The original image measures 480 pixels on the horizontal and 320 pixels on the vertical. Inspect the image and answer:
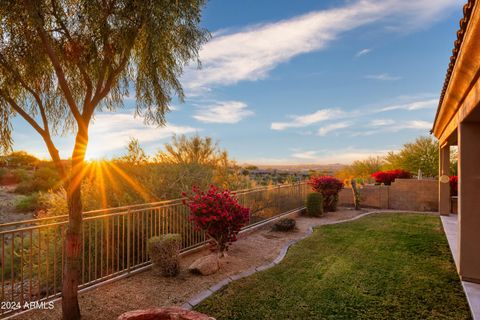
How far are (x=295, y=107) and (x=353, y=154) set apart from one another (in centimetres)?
1042

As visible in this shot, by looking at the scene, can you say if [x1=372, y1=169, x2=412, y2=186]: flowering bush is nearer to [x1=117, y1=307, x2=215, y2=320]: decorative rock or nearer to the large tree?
the large tree

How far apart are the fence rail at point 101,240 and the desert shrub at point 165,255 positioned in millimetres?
427

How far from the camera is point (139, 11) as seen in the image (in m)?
3.50

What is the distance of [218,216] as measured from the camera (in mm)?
5281

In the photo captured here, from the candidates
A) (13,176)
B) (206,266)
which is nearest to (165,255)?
(206,266)

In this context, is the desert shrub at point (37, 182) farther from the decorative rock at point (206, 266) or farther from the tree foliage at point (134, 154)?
the decorative rock at point (206, 266)

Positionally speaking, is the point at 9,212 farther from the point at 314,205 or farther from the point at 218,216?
the point at 218,216

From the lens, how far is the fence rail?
379 cm

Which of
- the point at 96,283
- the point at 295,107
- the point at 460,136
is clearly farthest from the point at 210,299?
the point at 295,107

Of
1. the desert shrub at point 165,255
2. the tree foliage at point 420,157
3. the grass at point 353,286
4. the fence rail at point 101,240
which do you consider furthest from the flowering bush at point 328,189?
the desert shrub at point 165,255

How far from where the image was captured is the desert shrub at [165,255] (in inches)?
189

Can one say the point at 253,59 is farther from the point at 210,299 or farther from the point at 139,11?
the point at 210,299

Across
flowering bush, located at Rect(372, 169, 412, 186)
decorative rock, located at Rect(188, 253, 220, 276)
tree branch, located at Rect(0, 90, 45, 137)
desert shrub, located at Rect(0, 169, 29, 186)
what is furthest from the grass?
desert shrub, located at Rect(0, 169, 29, 186)

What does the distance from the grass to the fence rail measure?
1.95m
